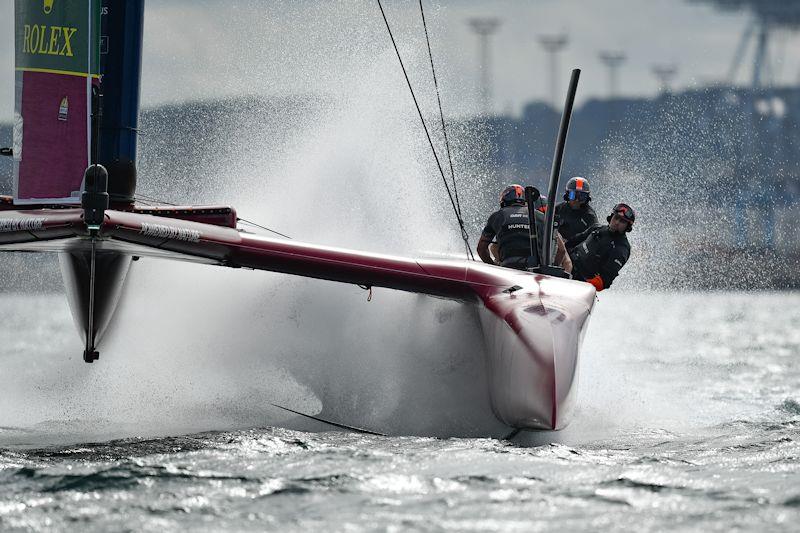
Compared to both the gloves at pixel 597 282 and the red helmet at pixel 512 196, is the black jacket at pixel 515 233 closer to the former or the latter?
the red helmet at pixel 512 196

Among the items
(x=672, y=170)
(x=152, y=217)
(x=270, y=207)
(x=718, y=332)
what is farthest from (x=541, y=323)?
(x=672, y=170)

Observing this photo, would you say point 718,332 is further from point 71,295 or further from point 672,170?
point 672,170

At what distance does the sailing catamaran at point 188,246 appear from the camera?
4.55 meters

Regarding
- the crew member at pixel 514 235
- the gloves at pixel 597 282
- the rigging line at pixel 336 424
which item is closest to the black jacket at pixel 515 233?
the crew member at pixel 514 235

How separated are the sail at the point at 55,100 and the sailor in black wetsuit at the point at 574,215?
2.92 meters

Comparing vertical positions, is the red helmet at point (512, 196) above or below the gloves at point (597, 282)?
above

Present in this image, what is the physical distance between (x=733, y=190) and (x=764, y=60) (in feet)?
22.8

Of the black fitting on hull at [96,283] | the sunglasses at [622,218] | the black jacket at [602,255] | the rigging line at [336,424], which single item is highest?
the sunglasses at [622,218]

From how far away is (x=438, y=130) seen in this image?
450 inches

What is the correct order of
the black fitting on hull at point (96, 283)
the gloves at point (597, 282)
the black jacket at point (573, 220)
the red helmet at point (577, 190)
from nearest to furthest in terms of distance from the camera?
the black fitting on hull at point (96, 283) → the gloves at point (597, 282) → the red helmet at point (577, 190) → the black jacket at point (573, 220)

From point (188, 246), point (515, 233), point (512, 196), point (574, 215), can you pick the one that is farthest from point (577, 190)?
point (188, 246)

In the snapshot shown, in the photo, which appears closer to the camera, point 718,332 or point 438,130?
point 438,130

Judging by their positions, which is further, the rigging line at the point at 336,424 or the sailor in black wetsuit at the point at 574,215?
the sailor in black wetsuit at the point at 574,215

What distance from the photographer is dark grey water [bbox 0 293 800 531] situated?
316cm
